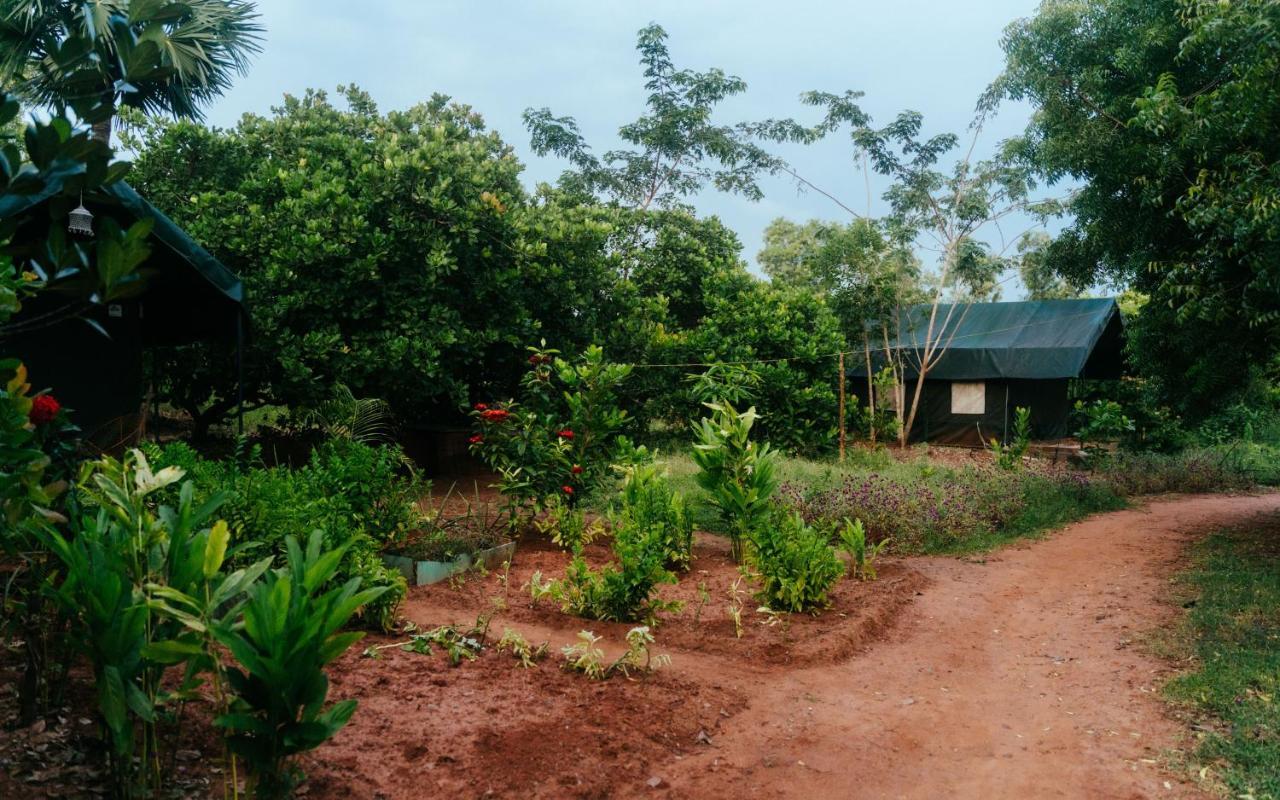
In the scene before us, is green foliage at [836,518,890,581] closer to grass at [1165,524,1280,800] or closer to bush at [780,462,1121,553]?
bush at [780,462,1121,553]

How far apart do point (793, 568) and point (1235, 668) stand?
2488 millimetres

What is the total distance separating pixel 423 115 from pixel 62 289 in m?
12.6

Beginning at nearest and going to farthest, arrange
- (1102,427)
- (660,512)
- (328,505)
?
(328,505), (660,512), (1102,427)

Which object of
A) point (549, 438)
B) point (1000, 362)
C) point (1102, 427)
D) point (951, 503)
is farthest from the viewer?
point (1000, 362)

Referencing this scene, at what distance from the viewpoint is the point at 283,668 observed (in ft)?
7.80

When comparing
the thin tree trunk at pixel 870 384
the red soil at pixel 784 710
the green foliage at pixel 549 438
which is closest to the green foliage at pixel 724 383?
the thin tree trunk at pixel 870 384

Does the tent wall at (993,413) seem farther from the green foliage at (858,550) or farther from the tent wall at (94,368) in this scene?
the tent wall at (94,368)

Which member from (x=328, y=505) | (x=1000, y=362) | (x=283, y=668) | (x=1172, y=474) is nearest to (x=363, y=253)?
(x=328, y=505)

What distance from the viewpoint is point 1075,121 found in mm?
9742

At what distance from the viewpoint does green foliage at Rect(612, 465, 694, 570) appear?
20.9ft

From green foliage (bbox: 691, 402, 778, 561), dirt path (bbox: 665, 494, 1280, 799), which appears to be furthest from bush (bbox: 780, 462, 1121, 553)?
dirt path (bbox: 665, 494, 1280, 799)

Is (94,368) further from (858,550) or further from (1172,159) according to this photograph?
(1172,159)

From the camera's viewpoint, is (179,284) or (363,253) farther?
(363,253)

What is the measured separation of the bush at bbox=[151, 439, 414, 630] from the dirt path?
204cm
